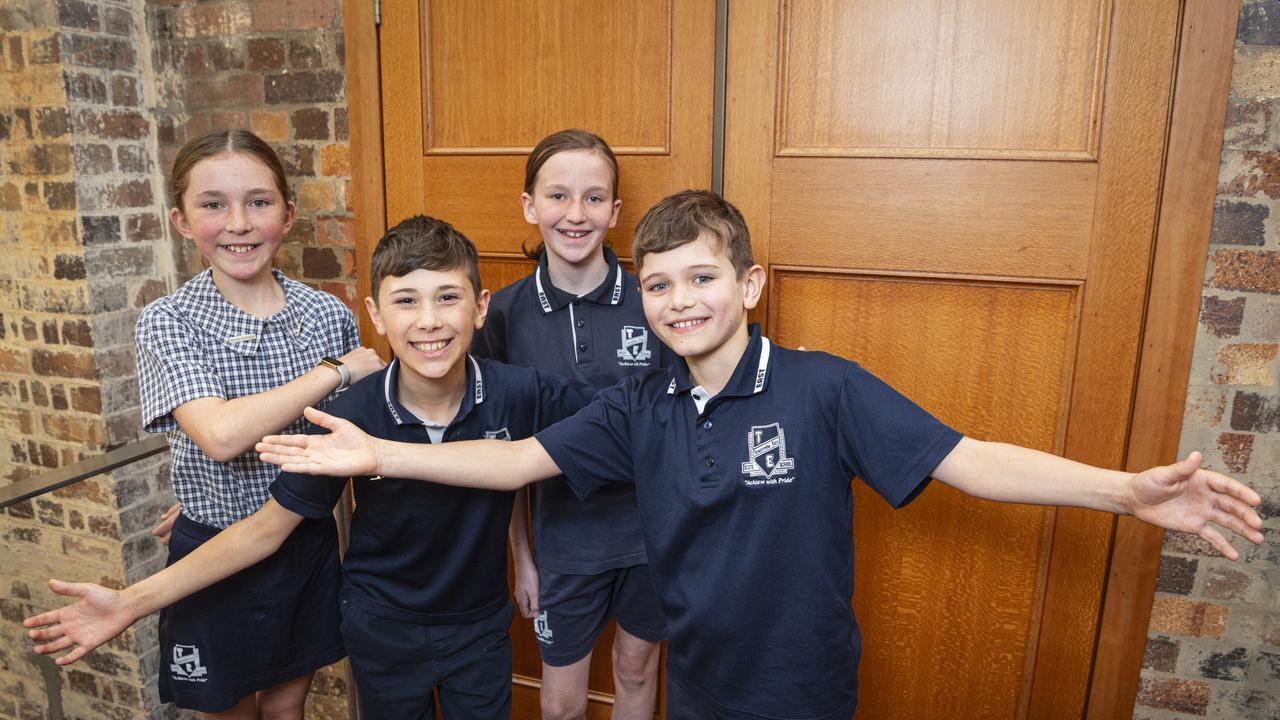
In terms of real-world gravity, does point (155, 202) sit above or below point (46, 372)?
above

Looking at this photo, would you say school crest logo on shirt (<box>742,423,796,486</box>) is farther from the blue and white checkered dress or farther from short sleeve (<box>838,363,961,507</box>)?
the blue and white checkered dress

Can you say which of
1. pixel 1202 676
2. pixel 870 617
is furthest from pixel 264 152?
pixel 1202 676

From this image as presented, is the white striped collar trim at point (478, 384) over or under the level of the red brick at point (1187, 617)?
over

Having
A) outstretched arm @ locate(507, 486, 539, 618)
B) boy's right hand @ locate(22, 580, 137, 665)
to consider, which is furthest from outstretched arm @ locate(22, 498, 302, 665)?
outstretched arm @ locate(507, 486, 539, 618)

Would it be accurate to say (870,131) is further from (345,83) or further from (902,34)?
(345,83)

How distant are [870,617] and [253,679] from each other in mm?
1411

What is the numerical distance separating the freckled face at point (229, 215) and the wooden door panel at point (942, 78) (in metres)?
1.17

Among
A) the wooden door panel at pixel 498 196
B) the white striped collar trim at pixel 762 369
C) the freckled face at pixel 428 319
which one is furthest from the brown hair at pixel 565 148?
the white striped collar trim at pixel 762 369

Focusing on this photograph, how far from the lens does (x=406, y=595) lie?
1604mm

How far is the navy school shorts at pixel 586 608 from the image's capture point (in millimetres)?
1853

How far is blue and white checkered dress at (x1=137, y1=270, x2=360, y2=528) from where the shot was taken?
5.31 feet

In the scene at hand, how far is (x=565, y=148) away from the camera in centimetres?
188

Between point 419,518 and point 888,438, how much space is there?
34.8 inches

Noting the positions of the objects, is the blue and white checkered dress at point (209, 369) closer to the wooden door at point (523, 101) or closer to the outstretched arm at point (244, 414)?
the outstretched arm at point (244, 414)
